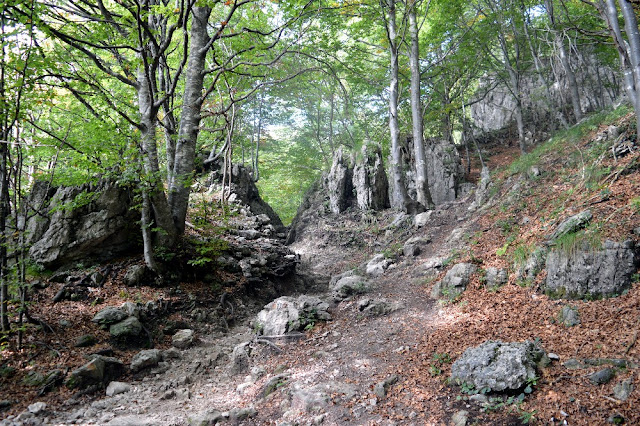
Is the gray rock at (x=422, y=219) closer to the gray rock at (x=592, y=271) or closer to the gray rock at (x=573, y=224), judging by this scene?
the gray rock at (x=573, y=224)

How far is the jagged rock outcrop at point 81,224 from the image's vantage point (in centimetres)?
663

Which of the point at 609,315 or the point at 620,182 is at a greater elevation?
the point at 620,182

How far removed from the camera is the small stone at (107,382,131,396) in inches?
178

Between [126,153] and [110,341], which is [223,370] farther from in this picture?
[126,153]

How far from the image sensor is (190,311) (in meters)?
6.90

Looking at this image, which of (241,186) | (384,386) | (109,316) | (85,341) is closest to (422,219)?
(241,186)

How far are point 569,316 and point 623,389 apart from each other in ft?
4.77

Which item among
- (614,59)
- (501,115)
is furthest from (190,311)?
(501,115)

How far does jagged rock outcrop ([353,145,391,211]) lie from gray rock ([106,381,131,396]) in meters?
11.7

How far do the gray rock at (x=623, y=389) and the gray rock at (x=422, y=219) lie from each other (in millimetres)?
8799

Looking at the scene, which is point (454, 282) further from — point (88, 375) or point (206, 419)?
point (88, 375)

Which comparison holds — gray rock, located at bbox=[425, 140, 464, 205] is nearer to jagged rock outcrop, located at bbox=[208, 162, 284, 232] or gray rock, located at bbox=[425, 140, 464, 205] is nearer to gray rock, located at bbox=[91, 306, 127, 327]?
jagged rock outcrop, located at bbox=[208, 162, 284, 232]

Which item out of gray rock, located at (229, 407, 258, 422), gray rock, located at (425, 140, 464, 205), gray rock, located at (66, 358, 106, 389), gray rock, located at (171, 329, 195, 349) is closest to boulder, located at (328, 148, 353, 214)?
gray rock, located at (425, 140, 464, 205)

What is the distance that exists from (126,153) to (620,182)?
860cm
